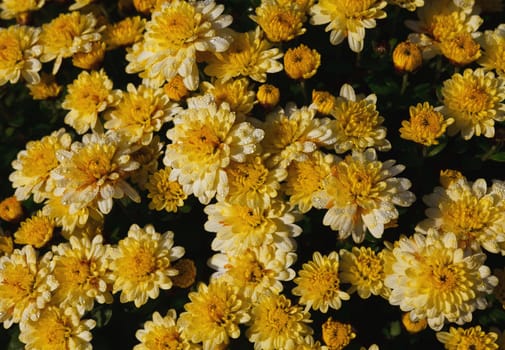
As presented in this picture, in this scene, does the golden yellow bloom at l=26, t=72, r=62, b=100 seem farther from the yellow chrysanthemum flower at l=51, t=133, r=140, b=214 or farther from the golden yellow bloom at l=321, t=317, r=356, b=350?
the golden yellow bloom at l=321, t=317, r=356, b=350

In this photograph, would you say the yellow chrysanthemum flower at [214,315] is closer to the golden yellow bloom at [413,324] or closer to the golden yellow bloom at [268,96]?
the golden yellow bloom at [413,324]

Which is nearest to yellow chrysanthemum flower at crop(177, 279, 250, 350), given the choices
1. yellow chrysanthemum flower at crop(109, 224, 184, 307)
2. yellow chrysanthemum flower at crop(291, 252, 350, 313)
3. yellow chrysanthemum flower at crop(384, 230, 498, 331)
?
yellow chrysanthemum flower at crop(109, 224, 184, 307)

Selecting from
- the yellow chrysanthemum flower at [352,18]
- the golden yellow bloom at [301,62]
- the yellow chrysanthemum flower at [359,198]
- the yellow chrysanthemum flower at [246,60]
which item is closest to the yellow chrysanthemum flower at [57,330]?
the yellow chrysanthemum flower at [359,198]

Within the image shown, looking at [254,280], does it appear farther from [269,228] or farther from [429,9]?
[429,9]

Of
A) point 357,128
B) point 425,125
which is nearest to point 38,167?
point 357,128

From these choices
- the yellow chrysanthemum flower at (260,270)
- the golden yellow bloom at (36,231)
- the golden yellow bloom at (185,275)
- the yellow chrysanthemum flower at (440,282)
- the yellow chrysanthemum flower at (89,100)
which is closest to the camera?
the yellow chrysanthemum flower at (440,282)
